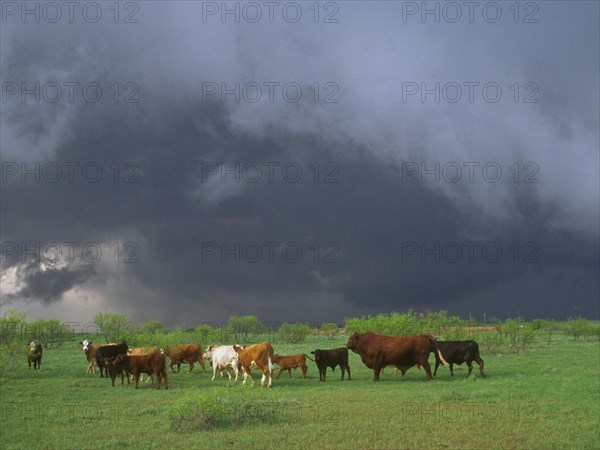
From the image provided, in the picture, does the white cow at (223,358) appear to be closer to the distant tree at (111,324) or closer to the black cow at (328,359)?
the black cow at (328,359)

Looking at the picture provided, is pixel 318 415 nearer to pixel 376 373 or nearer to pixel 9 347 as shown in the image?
pixel 376 373

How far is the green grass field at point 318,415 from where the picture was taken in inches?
540

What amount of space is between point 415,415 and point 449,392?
4.24m

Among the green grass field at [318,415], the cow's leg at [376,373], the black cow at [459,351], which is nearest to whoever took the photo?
the green grass field at [318,415]

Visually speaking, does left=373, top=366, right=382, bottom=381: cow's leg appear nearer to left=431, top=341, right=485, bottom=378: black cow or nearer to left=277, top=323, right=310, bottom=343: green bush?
left=431, top=341, right=485, bottom=378: black cow

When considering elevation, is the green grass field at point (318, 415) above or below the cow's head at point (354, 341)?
below

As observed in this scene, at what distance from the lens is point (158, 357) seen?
79.7ft


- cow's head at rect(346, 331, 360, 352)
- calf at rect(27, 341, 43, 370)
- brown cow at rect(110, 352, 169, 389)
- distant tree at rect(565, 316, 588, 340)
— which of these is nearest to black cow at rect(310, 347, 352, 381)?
cow's head at rect(346, 331, 360, 352)

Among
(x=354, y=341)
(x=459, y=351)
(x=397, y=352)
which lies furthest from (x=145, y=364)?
(x=459, y=351)

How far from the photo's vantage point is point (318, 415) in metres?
16.7

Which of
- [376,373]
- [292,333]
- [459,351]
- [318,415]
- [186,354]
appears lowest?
[318,415]

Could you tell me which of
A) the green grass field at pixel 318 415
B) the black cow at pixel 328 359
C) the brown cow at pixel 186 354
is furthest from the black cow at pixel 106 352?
the black cow at pixel 328 359

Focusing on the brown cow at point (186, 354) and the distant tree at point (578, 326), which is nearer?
the brown cow at point (186, 354)

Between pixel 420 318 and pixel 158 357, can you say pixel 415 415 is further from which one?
pixel 420 318
